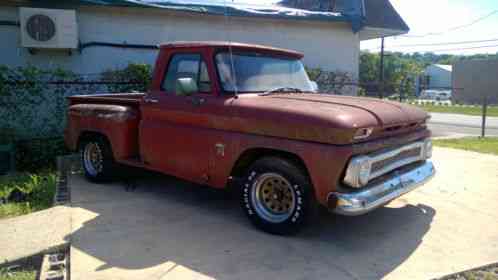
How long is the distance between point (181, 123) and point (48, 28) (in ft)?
17.6

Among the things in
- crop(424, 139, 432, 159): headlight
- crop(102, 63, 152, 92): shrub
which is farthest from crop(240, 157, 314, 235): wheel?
crop(102, 63, 152, 92): shrub

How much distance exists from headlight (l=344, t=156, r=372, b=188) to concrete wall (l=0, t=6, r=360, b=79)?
6849 mm

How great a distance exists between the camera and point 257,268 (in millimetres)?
3707

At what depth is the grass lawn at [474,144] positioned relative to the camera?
32.6ft

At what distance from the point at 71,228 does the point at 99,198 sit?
121 cm

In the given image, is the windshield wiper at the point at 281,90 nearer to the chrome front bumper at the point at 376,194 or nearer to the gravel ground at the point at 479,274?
the chrome front bumper at the point at 376,194

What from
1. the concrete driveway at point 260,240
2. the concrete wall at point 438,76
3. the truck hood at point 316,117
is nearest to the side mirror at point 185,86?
the truck hood at point 316,117

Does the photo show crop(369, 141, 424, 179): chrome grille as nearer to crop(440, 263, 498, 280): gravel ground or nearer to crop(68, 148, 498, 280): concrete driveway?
crop(68, 148, 498, 280): concrete driveway

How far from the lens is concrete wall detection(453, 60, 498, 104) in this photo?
44.8m

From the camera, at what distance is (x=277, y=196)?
4.45m

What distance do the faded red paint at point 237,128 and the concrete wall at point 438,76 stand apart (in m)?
73.3

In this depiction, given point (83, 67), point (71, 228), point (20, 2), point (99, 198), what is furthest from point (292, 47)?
point (71, 228)

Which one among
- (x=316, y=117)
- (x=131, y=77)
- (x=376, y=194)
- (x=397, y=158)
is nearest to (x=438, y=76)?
(x=131, y=77)

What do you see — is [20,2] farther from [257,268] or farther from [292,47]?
[257,268]
